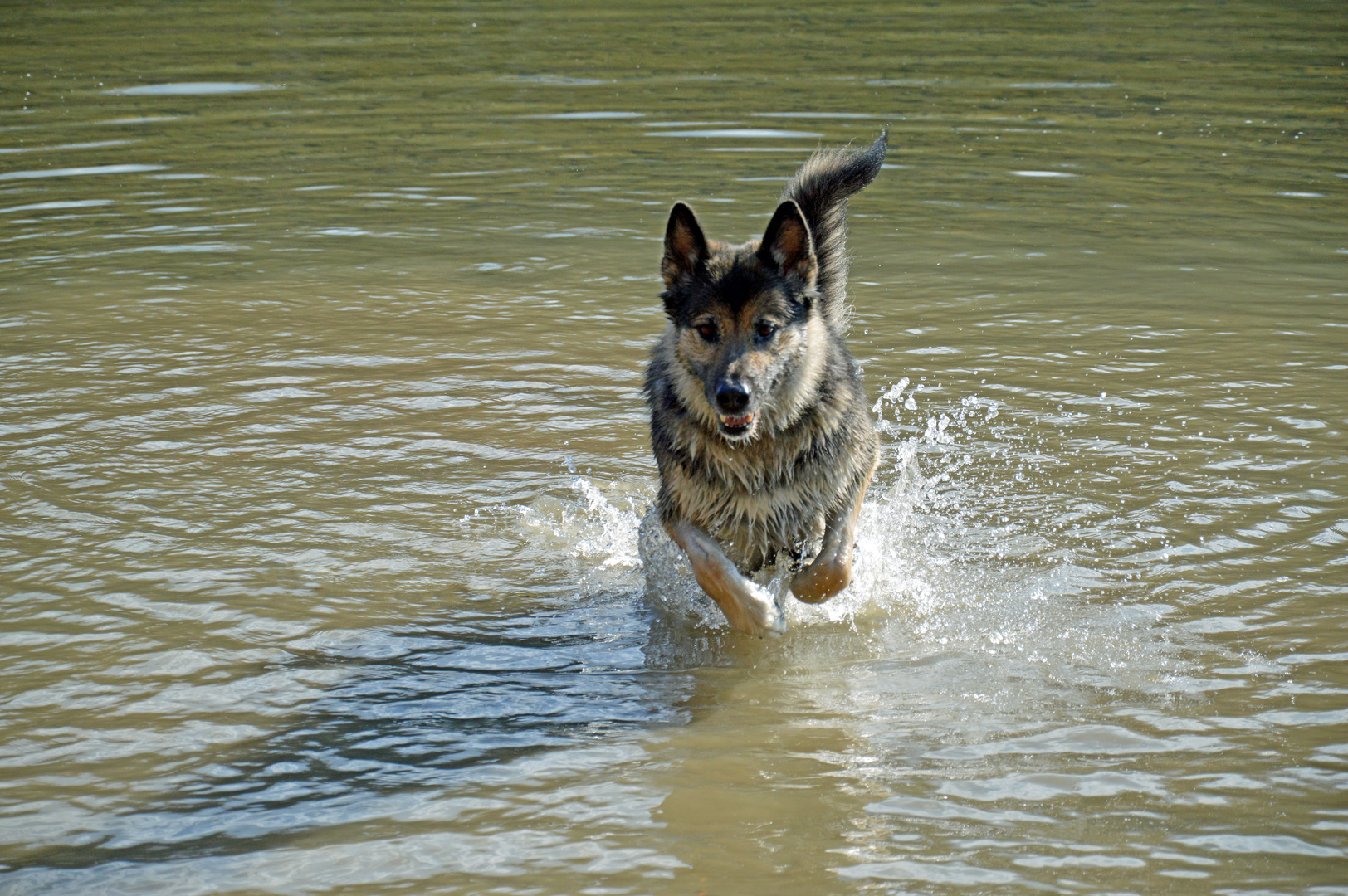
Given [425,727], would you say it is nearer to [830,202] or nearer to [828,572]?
[828,572]

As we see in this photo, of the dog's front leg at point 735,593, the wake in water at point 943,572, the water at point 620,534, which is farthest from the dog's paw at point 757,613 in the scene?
the wake in water at point 943,572

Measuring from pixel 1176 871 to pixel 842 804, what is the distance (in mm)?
957

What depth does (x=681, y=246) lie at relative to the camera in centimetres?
536

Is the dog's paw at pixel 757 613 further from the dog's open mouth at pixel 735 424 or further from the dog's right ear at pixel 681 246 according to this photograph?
the dog's right ear at pixel 681 246

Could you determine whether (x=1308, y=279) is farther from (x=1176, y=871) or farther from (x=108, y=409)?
Result: (x=108, y=409)

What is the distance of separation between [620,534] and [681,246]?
1.61 m

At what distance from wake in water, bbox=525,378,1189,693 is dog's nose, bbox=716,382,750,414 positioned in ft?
3.37


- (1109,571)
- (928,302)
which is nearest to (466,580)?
(1109,571)

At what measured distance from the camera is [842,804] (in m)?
3.97

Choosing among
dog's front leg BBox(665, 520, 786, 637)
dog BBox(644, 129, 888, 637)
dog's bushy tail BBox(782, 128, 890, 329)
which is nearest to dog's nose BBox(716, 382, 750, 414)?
dog BBox(644, 129, 888, 637)

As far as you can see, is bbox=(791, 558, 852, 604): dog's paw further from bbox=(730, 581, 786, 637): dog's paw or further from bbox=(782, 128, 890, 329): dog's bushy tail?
bbox=(782, 128, 890, 329): dog's bushy tail

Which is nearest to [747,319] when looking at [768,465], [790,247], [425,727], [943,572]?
[790,247]

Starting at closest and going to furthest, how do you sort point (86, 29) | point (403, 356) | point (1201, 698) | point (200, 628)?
point (1201, 698) < point (200, 628) < point (403, 356) < point (86, 29)

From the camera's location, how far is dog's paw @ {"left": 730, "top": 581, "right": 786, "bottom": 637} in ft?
16.7
